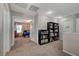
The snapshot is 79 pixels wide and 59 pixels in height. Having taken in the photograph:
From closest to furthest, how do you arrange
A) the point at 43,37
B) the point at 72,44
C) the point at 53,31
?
1. the point at 72,44
2. the point at 43,37
3. the point at 53,31

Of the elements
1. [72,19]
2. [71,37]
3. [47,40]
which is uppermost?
[72,19]

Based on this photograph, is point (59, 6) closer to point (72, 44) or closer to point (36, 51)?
point (72, 44)

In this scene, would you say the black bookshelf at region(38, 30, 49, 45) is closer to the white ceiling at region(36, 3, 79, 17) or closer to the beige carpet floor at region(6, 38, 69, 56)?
the beige carpet floor at region(6, 38, 69, 56)

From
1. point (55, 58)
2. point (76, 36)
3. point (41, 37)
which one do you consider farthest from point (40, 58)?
Result: point (41, 37)

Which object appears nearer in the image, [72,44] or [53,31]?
[72,44]

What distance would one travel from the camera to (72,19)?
237 inches

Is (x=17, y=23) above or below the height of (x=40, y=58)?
above

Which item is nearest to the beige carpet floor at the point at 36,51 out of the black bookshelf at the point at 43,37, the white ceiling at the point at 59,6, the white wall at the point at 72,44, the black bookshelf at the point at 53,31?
the white wall at the point at 72,44

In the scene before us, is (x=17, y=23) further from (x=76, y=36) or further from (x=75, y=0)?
(x=75, y=0)

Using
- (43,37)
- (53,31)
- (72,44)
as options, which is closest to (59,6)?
(72,44)

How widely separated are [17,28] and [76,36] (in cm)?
958

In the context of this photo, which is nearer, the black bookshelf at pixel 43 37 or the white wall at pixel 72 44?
the white wall at pixel 72 44

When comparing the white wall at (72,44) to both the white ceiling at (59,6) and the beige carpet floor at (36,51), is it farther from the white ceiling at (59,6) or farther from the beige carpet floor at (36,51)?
the white ceiling at (59,6)

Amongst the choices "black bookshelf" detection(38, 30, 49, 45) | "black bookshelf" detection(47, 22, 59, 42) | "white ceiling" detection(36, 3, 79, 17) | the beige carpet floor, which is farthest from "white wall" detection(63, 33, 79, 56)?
"black bookshelf" detection(47, 22, 59, 42)
